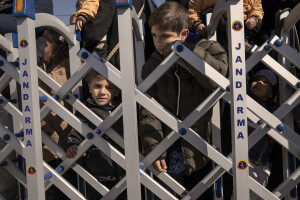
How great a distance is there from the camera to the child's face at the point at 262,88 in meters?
1.36

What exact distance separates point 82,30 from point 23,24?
0.57 m

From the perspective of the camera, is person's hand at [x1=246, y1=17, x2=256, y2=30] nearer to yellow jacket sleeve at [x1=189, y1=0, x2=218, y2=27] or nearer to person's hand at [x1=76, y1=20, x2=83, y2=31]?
yellow jacket sleeve at [x1=189, y1=0, x2=218, y2=27]

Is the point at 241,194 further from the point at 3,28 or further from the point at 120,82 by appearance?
the point at 3,28

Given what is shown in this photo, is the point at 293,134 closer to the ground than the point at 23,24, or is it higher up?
higher up

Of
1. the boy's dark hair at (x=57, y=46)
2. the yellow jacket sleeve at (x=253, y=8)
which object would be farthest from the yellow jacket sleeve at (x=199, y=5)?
the boy's dark hair at (x=57, y=46)

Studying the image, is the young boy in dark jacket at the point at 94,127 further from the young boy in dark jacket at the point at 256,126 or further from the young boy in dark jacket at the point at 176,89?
the young boy in dark jacket at the point at 256,126

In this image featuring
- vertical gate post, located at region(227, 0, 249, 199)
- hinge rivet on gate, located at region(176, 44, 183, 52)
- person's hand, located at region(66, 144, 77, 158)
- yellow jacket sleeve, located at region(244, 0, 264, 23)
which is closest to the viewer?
vertical gate post, located at region(227, 0, 249, 199)

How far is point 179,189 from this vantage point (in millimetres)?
1233

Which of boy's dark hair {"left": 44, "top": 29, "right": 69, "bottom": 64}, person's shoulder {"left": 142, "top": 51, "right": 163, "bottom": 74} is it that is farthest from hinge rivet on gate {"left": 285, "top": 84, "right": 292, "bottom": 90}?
boy's dark hair {"left": 44, "top": 29, "right": 69, "bottom": 64}

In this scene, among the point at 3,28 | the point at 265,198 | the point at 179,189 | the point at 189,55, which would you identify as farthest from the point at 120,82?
the point at 3,28

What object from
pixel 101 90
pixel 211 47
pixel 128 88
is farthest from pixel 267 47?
pixel 101 90

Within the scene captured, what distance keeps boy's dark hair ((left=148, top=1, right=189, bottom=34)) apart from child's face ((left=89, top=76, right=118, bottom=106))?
34 cm

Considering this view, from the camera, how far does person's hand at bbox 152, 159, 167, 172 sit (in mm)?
1211

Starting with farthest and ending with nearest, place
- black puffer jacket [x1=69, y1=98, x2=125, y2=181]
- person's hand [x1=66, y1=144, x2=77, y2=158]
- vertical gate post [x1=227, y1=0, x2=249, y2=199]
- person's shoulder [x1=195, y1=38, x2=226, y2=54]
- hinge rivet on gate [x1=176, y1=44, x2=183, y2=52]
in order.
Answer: black puffer jacket [x1=69, y1=98, x2=125, y2=181], person's hand [x1=66, y1=144, x2=77, y2=158], person's shoulder [x1=195, y1=38, x2=226, y2=54], hinge rivet on gate [x1=176, y1=44, x2=183, y2=52], vertical gate post [x1=227, y1=0, x2=249, y2=199]
